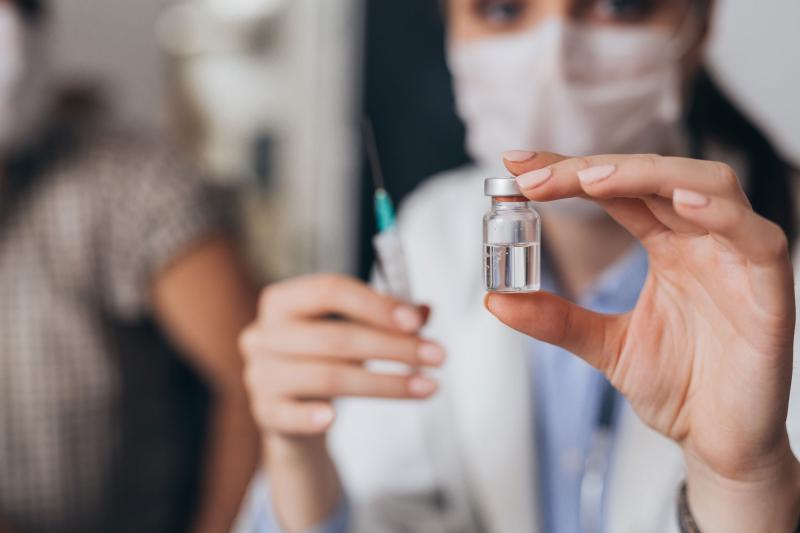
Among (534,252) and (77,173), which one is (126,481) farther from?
(534,252)

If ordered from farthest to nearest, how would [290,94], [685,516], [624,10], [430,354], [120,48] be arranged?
[120,48]
[290,94]
[624,10]
[430,354]
[685,516]

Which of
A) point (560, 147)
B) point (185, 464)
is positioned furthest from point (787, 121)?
point (185, 464)

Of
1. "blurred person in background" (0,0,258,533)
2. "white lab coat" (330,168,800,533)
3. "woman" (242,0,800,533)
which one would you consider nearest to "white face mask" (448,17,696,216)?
"woman" (242,0,800,533)

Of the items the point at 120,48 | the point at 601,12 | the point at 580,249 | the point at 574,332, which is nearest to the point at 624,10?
the point at 601,12

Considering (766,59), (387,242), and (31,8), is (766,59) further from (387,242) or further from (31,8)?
(31,8)

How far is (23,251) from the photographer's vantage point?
3.60ft

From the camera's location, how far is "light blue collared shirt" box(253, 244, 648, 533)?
0.73 metres

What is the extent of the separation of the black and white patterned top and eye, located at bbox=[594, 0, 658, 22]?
2.19ft

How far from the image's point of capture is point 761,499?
1.43 ft

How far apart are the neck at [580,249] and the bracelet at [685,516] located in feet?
1.25

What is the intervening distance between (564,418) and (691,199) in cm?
47

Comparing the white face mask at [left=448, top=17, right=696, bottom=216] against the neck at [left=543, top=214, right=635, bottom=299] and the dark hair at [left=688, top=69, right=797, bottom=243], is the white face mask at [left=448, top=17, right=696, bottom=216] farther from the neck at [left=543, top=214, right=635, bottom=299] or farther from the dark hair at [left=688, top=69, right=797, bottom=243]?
the neck at [left=543, top=214, right=635, bottom=299]

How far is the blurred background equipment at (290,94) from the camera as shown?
1.37 m

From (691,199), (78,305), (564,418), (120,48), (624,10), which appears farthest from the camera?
(120,48)
